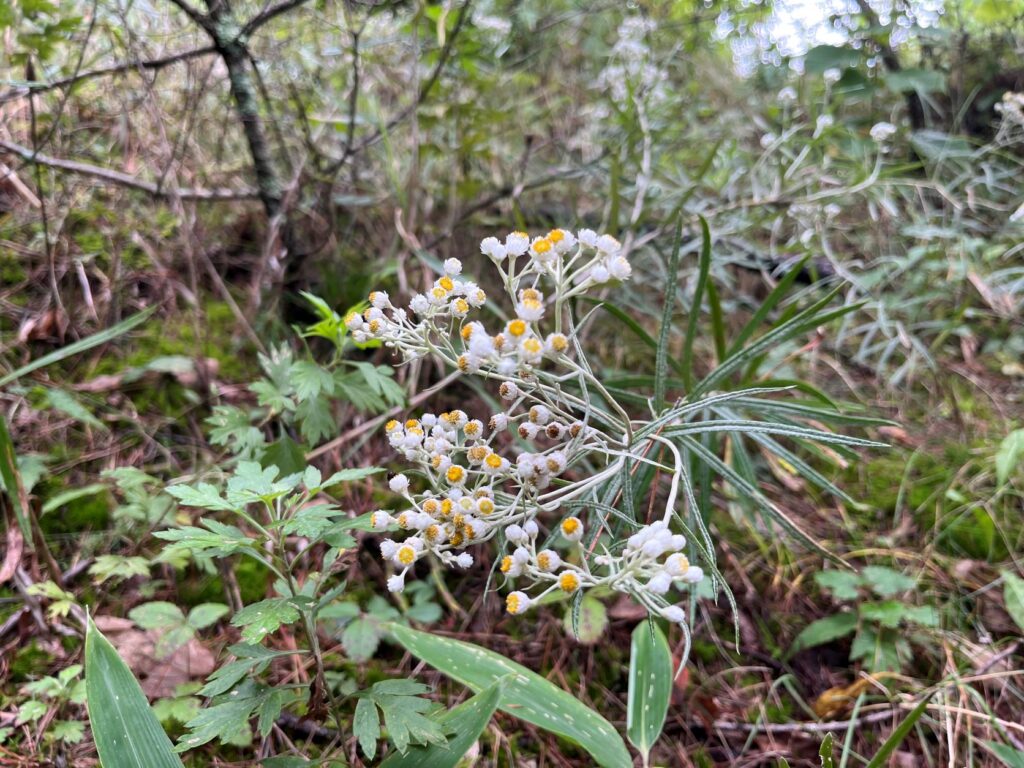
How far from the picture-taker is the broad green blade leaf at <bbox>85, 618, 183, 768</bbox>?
0.72 m

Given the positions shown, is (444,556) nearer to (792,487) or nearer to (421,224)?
(421,224)

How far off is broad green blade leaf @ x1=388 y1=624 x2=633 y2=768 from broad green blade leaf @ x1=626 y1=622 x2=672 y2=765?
0.25 ft

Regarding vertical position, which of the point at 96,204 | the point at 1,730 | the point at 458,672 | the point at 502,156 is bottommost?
the point at 458,672

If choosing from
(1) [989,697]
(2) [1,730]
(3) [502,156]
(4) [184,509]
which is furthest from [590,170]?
(2) [1,730]

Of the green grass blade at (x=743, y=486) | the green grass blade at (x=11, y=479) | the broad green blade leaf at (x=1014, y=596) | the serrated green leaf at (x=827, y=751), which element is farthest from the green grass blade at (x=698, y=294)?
the green grass blade at (x=11, y=479)

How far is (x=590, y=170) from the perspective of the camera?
203 cm

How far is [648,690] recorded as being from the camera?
3.58ft

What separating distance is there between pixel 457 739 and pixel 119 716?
41 centimetres

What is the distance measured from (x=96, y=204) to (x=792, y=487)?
94.4 inches

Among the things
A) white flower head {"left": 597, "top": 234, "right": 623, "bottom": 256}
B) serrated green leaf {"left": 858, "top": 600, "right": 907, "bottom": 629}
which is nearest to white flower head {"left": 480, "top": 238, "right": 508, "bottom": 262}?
white flower head {"left": 597, "top": 234, "right": 623, "bottom": 256}

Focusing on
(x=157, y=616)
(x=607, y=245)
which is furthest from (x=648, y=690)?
(x=157, y=616)

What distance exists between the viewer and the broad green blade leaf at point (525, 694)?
939 mm

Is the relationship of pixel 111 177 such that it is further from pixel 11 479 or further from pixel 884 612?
pixel 884 612

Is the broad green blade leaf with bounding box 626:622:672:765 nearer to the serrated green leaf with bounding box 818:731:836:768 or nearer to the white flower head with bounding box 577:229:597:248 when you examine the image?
the serrated green leaf with bounding box 818:731:836:768
